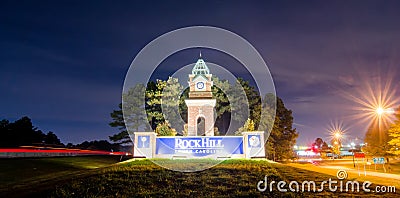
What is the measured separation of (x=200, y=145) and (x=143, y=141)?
4.74 m

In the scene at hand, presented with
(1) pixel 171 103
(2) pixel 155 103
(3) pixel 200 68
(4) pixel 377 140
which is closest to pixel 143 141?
(1) pixel 171 103

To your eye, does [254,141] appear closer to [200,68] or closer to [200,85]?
[200,85]

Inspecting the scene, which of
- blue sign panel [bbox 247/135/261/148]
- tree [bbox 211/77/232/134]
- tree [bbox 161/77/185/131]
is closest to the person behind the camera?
blue sign panel [bbox 247/135/261/148]

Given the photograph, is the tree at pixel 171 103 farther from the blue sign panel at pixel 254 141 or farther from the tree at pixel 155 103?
the blue sign panel at pixel 254 141

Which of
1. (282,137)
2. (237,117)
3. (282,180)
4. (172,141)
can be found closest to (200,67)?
(237,117)

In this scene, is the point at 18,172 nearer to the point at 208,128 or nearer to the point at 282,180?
the point at 282,180

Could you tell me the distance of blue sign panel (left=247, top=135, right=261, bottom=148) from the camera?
25422mm

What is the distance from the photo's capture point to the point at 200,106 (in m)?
31.6

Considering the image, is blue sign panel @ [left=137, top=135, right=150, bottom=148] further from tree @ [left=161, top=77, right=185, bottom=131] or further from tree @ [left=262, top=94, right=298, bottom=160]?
tree @ [left=262, top=94, right=298, bottom=160]

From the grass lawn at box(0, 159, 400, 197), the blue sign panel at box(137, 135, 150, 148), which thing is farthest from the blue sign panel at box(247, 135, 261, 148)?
the blue sign panel at box(137, 135, 150, 148)

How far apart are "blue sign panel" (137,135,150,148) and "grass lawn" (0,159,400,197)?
7.34m

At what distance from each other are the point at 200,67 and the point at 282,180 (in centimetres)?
2189

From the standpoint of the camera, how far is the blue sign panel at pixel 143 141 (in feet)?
82.9

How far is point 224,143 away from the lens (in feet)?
84.0
